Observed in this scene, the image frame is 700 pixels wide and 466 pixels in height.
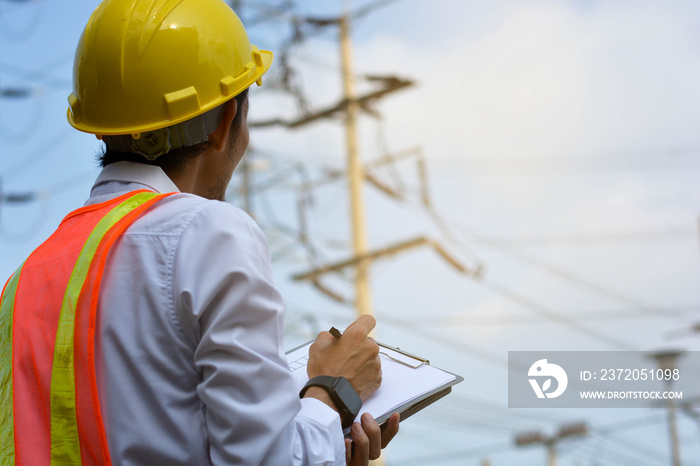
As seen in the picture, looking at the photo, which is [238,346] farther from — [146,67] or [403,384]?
[146,67]

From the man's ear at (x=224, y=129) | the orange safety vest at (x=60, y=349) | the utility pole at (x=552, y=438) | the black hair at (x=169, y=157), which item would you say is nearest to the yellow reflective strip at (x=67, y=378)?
the orange safety vest at (x=60, y=349)

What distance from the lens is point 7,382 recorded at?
1377mm

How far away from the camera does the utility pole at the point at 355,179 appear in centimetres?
1352

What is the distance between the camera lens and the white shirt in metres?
1.17

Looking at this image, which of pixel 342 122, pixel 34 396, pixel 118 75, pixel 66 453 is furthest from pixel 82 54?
pixel 342 122

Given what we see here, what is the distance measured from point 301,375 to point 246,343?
0.46 m

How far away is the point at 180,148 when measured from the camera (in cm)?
Result: 155

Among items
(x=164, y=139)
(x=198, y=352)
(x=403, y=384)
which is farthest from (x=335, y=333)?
(x=164, y=139)

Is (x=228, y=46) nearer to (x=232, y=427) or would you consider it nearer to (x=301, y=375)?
(x=301, y=375)

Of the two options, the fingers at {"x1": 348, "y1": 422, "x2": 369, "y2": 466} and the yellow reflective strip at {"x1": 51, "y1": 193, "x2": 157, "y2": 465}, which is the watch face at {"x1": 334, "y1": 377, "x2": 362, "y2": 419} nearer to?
the fingers at {"x1": 348, "y1": 422, "x2": 369, "y2": 466}

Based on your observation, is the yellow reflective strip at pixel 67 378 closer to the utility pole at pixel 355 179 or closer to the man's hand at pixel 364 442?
the man's hand at pixel 364 442

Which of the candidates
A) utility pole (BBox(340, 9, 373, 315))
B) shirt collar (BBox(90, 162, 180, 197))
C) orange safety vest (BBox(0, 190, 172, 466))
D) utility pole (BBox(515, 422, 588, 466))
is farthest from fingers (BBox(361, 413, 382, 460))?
utility pole (BBox(515, 422, 588, 466))

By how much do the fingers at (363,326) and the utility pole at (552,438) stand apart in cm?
2993

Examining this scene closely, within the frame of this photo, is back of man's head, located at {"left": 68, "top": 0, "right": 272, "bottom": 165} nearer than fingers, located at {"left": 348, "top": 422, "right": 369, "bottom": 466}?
No
